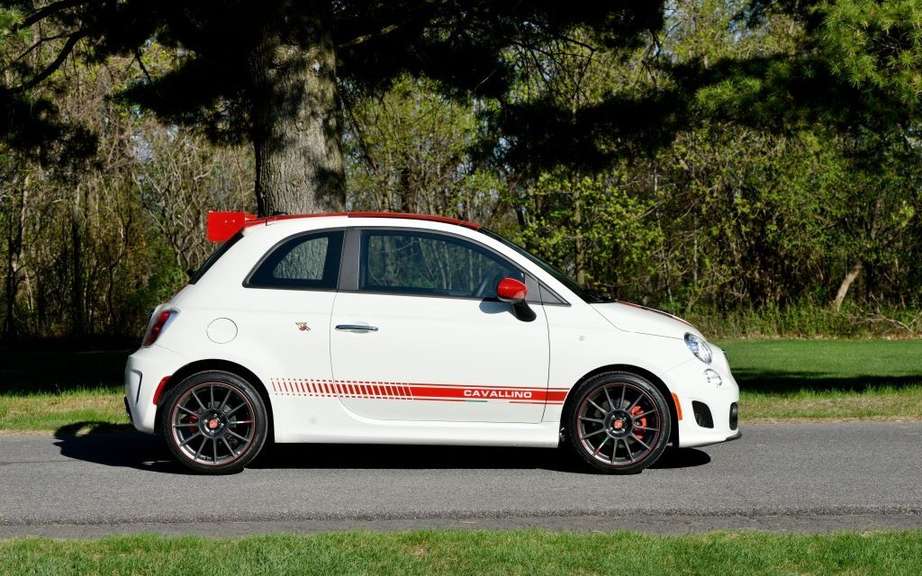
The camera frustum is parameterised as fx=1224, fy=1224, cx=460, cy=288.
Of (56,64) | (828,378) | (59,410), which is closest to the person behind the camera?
(59,410)

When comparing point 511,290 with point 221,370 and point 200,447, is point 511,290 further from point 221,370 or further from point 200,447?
point 200,447

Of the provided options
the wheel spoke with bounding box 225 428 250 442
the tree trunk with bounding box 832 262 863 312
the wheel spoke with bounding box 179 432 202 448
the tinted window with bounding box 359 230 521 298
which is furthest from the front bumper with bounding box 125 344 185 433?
the tree trunk with bounding box 832 262 863 312

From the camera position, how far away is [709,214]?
3022cm

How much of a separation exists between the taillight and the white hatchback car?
0.6 inches

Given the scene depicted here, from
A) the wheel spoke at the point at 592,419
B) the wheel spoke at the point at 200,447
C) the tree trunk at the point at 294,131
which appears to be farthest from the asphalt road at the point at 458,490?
the tree trunk at the point at 294,131

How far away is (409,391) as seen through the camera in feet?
26.8

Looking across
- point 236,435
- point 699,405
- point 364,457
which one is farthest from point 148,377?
point 699,405

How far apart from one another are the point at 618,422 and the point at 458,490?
1245 millimetres

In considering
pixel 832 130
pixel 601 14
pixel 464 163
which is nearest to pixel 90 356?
pixel 464 163

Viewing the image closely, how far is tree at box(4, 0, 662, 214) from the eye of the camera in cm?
1342

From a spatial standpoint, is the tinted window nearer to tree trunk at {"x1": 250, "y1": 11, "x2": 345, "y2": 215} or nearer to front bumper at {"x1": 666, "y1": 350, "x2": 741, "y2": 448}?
front bumper at {"x1": 666, "y1": 350, "x2": 741, "y2": 448}

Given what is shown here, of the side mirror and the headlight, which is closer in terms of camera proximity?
the side mirror

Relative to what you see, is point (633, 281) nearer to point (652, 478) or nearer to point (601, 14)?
point (601, 14)

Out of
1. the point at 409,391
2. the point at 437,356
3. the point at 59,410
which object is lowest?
the point at 59,410
